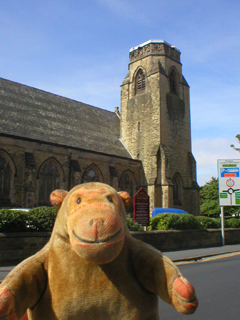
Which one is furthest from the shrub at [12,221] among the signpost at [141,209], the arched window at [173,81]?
the arched window at [173,81]

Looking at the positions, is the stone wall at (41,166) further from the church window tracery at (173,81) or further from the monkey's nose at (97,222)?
the monkey's nose at (97,222)

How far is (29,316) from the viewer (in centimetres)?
220

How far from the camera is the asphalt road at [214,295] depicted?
4.96 meters

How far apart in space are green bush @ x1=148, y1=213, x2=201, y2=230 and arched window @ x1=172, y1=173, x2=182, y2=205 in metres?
12.5

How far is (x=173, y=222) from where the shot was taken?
52.1 ft

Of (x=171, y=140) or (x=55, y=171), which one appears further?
(x=171, y=140)

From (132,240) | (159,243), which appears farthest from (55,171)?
(132,240)

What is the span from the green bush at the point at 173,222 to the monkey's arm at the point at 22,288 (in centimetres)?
1407

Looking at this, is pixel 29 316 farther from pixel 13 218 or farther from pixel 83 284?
pixel 13 218

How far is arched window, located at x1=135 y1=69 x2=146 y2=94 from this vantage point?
1229 inches

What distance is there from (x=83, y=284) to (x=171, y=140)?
28.2 metres

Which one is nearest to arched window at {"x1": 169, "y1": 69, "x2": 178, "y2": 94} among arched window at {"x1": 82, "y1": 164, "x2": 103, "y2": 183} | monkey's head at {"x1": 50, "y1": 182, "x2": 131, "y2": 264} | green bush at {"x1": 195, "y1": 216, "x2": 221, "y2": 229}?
arched window at {"x1": 82, "y1": 164, "x2": 103, "y2": 183}

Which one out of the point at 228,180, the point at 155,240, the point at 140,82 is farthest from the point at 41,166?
the point at 140,82

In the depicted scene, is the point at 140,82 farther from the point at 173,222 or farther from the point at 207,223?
the point at 173,222
